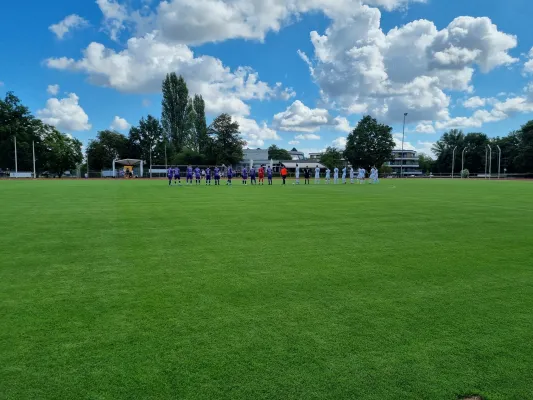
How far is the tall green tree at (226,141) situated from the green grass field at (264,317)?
7281 cm

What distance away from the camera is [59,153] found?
245 ft

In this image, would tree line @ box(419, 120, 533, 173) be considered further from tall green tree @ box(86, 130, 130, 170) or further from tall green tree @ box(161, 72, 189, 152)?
tall green tree @ box(86, 130, 130, 170)

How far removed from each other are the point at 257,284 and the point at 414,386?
7.83 feet

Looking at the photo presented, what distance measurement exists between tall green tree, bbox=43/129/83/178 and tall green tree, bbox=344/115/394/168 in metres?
61.3

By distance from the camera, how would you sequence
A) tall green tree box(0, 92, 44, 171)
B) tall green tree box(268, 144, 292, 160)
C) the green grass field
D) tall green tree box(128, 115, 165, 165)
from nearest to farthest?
the green grass field
tall green tree box(0, 92, 44, 171)
tall green tree box(128, 115, 165, 165)
tall green tree box(268, 144, 292, 160)

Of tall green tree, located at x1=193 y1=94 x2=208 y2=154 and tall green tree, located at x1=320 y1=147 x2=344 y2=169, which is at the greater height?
tall green tree, located at x1=193 y1=94 x2=208 y2=154

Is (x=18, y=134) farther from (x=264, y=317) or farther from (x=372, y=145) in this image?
(x=264, y=317)

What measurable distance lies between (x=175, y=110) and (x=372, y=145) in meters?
45.9

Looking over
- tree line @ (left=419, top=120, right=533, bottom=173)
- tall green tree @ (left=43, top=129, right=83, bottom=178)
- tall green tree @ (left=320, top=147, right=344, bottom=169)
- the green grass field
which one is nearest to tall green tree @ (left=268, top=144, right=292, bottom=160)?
tall green tree @ (left=320, top=147, right=344, bottom=169)

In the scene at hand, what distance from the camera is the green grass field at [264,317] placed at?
2.67 meters

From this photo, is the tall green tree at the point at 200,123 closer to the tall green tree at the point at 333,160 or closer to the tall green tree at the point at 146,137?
the tall green tree at the point at 146,137

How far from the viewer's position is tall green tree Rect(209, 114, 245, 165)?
3142 inches

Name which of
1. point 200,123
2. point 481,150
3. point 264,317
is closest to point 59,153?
point 200,123

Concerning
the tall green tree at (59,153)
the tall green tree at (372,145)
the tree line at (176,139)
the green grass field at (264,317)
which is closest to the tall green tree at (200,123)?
the tree line at (176,139)
